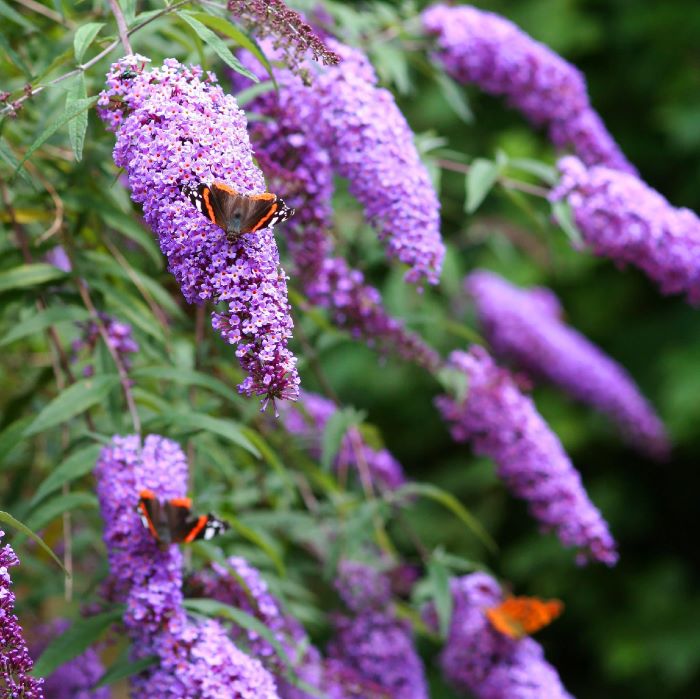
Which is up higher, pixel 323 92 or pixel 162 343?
pixel 323 92

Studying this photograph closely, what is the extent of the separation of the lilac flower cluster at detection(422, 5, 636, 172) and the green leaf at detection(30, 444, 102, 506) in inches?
64.4

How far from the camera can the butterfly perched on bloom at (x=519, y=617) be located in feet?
8.93

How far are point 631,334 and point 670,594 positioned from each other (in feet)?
4.16

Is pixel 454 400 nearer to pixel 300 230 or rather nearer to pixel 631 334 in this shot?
pixel 300 230

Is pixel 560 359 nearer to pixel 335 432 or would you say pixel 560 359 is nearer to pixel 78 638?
pixel 335 432

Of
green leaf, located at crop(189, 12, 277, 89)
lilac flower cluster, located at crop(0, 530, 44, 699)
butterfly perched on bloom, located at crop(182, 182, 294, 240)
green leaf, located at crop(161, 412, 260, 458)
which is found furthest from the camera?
green leaf, located at crop(161, 412, 260, 458)

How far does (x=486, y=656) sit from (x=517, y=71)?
1.63m

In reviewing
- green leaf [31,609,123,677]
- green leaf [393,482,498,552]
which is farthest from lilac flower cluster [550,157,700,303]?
green leaf [31,609,123,677]

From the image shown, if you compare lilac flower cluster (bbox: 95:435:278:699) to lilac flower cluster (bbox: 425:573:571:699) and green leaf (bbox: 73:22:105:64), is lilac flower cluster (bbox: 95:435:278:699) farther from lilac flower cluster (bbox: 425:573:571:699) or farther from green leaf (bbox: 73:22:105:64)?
lilac flower cluster (bbox: 425:573:571:699)

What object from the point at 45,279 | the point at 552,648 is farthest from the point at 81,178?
the point at 552,648

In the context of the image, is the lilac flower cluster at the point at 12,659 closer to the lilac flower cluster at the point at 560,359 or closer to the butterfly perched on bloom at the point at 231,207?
the butterfly perched on bloom at the point at 231,207

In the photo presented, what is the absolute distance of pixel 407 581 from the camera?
9.77 feet

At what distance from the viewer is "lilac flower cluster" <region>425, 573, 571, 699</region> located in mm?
2721

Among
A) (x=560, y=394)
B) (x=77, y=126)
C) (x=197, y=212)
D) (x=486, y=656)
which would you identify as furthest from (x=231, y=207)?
(x=560, y=394)
